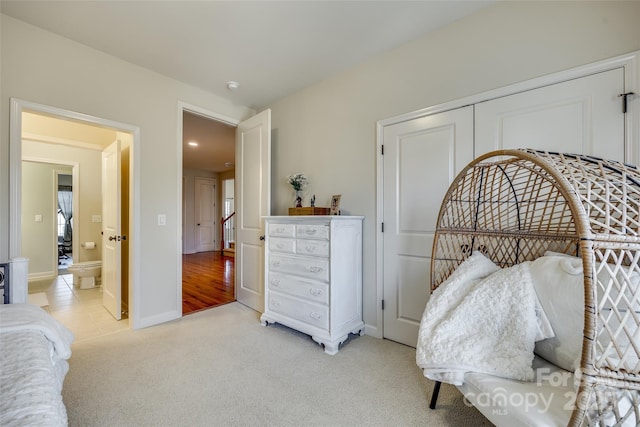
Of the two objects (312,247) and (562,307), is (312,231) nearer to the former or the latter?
(312,247)

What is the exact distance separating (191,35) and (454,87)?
2172 millimetres

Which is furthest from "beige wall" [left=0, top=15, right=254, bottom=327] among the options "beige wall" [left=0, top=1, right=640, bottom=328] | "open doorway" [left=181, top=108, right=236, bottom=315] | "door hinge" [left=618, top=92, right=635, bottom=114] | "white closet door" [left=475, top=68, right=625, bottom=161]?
"door hinge" [left=618, top=92, right=635, bottom=114]

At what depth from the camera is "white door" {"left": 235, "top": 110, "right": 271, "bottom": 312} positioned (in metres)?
2.99

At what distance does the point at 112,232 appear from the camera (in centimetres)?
292

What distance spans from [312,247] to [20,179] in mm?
2384

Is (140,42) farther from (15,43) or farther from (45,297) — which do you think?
(45,297)

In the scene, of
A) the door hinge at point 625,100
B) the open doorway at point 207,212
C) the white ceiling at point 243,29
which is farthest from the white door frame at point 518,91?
the open doorway at point 207,212

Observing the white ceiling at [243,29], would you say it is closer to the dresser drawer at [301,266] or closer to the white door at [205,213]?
the dresser drawer at [301,266]

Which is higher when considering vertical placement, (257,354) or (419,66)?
(419,66)

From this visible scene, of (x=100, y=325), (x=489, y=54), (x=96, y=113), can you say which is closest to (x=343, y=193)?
(x=489, y=54)

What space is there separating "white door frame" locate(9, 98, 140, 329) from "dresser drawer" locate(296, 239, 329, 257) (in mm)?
1652

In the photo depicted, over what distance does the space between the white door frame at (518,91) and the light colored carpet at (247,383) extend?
2.13 ft

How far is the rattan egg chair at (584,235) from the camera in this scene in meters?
0.82

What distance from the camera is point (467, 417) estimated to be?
4.74 feet
